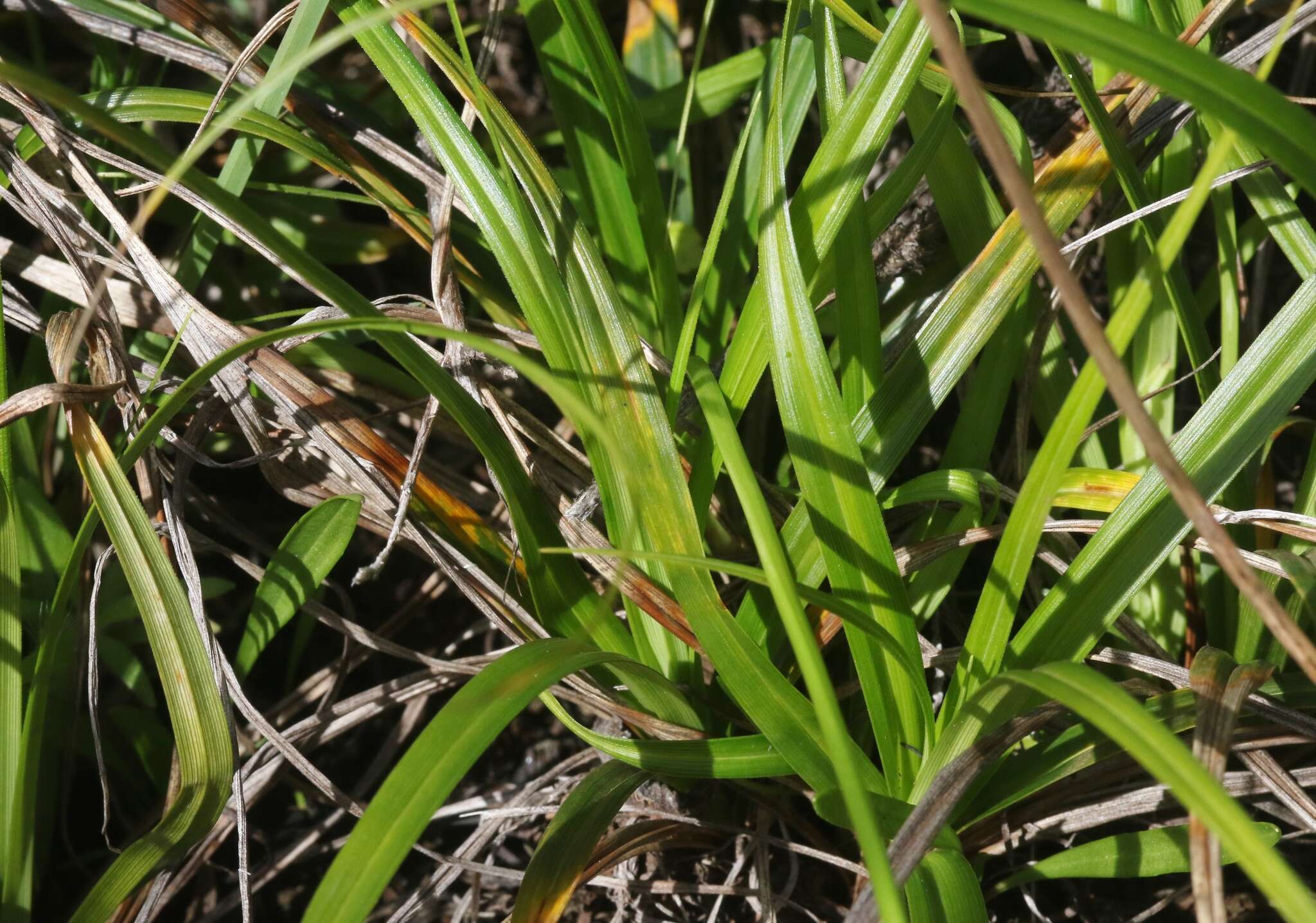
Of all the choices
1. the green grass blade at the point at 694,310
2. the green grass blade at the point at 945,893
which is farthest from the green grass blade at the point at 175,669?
the green grass blade at the point at 945,893

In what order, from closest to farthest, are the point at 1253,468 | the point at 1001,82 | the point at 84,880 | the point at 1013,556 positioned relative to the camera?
the point at 1013,556, the point at 1253,468, the point at 84,880, the point at 1001,82

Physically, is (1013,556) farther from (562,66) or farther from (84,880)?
(84,880)

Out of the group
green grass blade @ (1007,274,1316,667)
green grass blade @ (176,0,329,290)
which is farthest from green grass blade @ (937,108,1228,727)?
green grass blade @ (176,0,329,290)

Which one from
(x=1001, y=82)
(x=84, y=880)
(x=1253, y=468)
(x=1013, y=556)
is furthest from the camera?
(x=1001, y=82)

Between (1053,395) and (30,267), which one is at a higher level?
(1053,395)

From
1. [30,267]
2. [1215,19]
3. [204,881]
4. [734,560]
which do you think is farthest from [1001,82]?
[204,881]

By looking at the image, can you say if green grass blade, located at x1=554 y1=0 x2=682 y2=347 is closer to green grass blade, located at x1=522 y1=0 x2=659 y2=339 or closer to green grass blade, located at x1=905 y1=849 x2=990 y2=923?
green grass blade, located at x1=522 y1=0 x2=659 y2=339

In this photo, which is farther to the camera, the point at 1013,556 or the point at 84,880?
the point at 84,880

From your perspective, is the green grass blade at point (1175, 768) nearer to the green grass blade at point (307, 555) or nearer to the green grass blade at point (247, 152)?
the green grass blade at point (307, 555)
